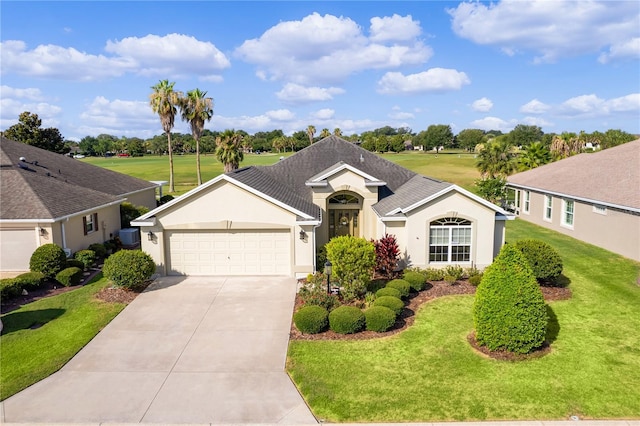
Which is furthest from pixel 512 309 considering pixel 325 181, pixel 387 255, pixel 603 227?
pixel 603 227

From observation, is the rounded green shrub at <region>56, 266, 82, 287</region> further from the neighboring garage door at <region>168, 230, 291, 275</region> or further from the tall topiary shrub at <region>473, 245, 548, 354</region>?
the tall topiary shrub at <region>473, 245, 548, 354</region>

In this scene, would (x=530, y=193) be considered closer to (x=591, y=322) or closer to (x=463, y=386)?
(x=591, y=322)

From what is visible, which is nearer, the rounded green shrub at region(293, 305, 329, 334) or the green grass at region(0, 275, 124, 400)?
the green grass at region(0, 275, 124, 400)

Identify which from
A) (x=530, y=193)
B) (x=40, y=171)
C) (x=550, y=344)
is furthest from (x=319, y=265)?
(x=530, y=193)

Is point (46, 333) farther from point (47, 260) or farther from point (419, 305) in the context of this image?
point (419, 305)

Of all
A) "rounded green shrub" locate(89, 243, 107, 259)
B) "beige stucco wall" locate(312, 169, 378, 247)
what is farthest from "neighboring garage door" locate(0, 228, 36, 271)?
"beige stucco wall" locate(312, 169, 378, 247)

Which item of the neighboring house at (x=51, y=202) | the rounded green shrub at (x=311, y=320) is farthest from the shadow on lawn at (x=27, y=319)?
the rounded green shrub at (x=311, y=320)

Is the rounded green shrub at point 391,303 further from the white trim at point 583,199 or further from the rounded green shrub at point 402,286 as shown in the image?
the white trim at point 583,199
